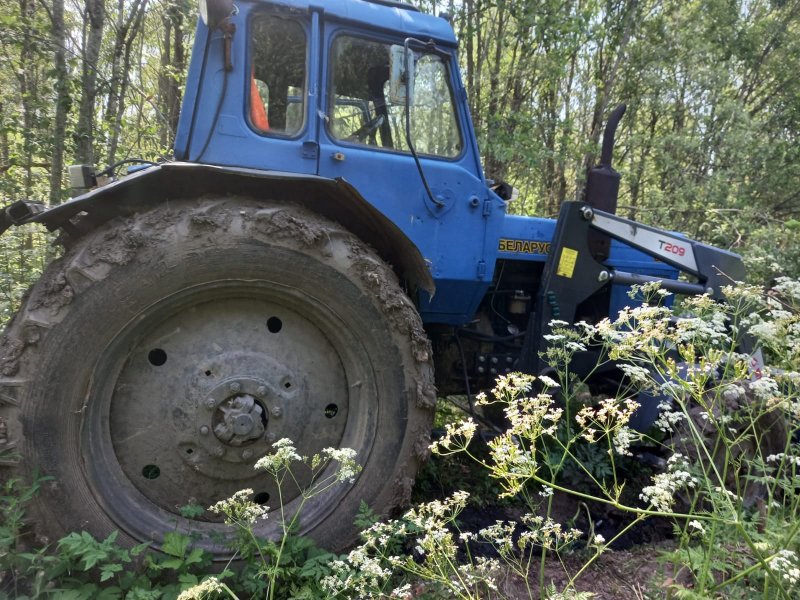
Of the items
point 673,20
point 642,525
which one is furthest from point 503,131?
point 642,525

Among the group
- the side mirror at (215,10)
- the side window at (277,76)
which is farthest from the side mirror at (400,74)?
the side mirror at (215,10)

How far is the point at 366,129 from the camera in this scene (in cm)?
273

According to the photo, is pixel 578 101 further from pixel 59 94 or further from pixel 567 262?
pixel 59 94

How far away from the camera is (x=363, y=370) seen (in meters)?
2.34

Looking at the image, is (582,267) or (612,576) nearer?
(612,576)

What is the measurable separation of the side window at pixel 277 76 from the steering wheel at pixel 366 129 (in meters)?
0.27

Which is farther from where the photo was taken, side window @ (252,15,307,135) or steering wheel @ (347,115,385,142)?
steering wheel @ (347,115,385,142)

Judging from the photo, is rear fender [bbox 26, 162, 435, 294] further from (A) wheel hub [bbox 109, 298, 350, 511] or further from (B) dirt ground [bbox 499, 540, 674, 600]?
(B) dirt ground [bbox 499, 540, 674, 600]

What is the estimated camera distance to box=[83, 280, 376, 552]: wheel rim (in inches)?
83.4

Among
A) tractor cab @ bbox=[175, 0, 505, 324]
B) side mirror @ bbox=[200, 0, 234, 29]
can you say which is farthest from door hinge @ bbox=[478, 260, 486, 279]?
side mirror @ bbox=[200, 0, 234, 29]

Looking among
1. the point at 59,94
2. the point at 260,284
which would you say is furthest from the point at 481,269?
the point at 59,94

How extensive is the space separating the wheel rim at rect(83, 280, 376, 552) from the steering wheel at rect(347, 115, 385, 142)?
910mm

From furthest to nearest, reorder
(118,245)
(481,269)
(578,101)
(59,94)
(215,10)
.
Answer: (578,101) → (59,94) → (481,269) → (215,10) → (118,245)

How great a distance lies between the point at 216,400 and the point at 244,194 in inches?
33.8
